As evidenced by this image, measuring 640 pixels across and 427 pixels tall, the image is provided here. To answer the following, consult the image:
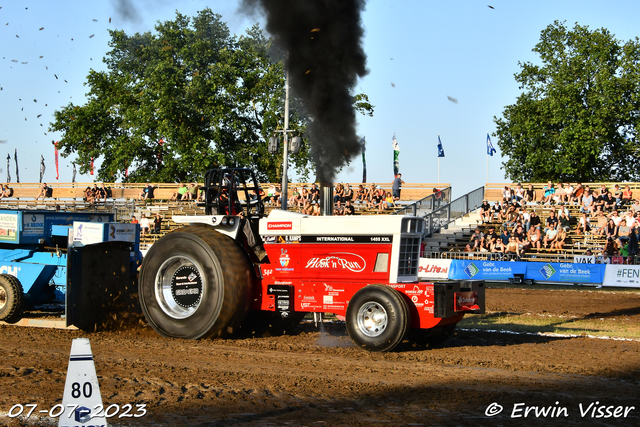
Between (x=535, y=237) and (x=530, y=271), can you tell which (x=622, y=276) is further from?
(x=535, y=237)

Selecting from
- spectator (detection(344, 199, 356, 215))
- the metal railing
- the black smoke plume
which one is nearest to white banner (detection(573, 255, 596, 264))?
the metal railing

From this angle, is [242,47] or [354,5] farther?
[242,47]

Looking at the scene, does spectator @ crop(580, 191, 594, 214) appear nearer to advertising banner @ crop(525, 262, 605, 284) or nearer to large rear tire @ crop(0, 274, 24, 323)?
advertising banner @ crop(525, 262, 605, 284)

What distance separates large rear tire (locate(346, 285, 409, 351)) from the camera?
7.64 meters

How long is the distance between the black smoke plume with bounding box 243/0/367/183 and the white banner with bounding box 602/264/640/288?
11.7m

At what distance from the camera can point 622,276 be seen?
1831 centimetres

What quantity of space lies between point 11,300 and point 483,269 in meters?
14.1

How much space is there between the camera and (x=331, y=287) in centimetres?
844

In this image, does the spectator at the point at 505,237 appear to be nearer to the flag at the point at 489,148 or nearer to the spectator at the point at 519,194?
the spectator at the point at 519,194

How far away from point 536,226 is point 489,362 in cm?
1410

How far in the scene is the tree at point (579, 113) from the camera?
124 feet

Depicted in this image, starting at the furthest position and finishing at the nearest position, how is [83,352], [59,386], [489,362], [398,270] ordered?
[398,270]
[489,362]
[59,386]
[83,352]

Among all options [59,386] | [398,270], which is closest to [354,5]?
[398,270]

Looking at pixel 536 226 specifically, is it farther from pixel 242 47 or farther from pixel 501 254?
pixel 242 47
